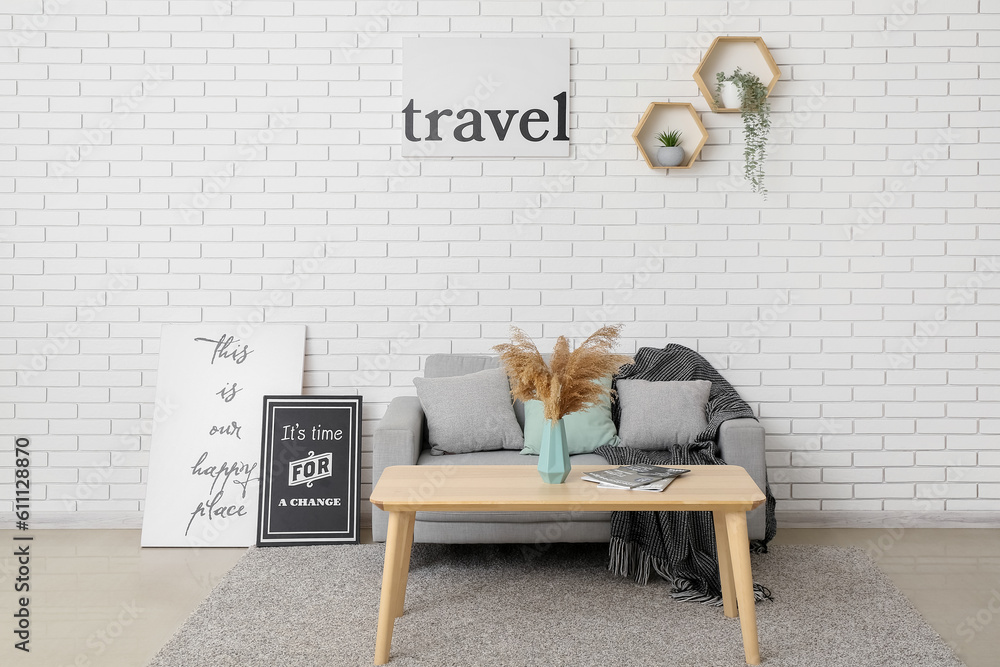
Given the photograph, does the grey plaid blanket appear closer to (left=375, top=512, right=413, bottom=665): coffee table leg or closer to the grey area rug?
the grey area rug

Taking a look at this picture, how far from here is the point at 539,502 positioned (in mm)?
2271

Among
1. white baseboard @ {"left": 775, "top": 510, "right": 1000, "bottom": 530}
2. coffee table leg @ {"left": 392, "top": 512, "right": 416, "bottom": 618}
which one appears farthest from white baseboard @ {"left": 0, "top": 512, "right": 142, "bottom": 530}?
white baseboard @ {"left": 775, "top": 510, "right": 1000, "bottom": 530}


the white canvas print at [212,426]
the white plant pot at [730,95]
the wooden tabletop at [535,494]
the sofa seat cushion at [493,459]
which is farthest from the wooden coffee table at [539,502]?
the white plant pot at [730,95]

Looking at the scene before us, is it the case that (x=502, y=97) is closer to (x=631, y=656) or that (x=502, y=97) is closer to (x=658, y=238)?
(x=658, y=238)

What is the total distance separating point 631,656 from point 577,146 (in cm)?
234

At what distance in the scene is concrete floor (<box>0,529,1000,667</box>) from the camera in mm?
2475

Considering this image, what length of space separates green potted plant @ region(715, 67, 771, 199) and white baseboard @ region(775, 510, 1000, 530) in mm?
1594

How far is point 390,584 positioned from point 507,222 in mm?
1944

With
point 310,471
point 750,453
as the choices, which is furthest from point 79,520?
point 750,453

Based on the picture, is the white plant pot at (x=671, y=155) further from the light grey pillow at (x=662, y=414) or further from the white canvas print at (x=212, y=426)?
the white canvas print at (x=212, y=426)

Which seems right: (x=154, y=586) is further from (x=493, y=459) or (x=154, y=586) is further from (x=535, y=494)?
(x=535, y=494)

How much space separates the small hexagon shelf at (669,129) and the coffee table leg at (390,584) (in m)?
2.18

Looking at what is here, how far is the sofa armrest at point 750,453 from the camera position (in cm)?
304

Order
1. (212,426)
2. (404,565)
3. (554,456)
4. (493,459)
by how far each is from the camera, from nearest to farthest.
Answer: (554,456)
(404,565)
(493,459)
(212,426)
